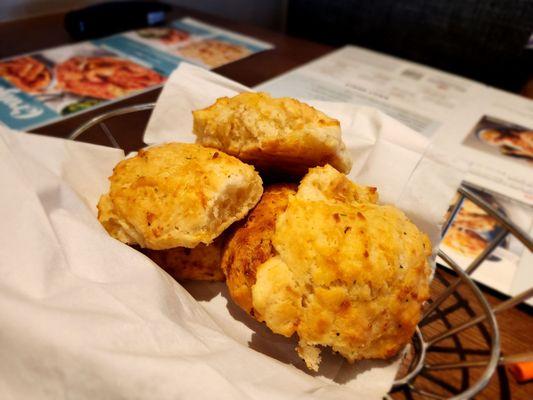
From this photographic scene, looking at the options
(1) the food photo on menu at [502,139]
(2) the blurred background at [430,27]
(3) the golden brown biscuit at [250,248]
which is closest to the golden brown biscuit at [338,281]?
(3) the golden brown biscuit at [250,248]

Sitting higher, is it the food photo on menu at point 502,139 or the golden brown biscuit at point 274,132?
the golden brown biscuit at point 274,132

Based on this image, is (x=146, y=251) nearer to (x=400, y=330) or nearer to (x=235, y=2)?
(x=400, y=330)

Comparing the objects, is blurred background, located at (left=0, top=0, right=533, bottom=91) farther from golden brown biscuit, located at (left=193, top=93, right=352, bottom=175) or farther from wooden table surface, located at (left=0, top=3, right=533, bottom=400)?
golden brown biscuit, located at (left=193, top=93, right=352, bottom=175)

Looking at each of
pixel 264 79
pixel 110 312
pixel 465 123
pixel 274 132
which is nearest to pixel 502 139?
pixel 465 123

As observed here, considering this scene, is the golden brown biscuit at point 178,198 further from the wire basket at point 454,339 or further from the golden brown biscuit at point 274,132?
the wire basket at point 454,339

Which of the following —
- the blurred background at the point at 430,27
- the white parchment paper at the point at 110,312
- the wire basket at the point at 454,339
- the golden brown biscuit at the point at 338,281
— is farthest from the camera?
the blurred background at the point at 430,27

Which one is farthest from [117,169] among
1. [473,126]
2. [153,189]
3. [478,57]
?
[478,57]

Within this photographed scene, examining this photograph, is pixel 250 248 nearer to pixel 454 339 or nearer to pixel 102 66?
pixel 454 339
